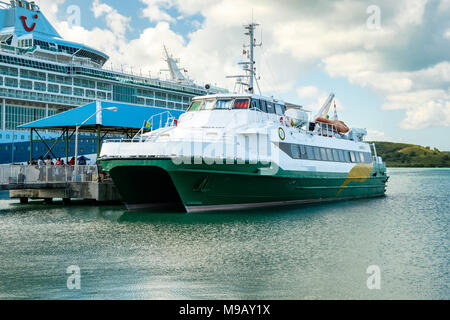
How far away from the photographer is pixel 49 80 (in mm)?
58188

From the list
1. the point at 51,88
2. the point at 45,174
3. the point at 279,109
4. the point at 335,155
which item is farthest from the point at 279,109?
the point at 51,88

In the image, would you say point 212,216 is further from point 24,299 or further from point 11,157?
point 11,157

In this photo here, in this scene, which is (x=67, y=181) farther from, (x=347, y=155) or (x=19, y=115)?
(x=19, y=115)

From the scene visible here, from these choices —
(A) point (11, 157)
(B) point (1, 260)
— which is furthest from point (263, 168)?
(A) point (11, 157)

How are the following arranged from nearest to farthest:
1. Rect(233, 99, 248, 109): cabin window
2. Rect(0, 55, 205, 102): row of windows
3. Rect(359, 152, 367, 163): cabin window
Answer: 1. Rect(233, 99, 248, 109): cabin window
2. Rect(359, 152, 367, 163): cabin window
3. Rect(0, 55, 205, 102): row of windows

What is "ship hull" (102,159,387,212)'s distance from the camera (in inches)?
798

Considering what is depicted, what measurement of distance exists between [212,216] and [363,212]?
7.62 m

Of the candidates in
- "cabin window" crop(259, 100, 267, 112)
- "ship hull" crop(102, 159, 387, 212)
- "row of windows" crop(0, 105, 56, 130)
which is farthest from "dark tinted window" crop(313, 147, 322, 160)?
"row of windows" crop(0, 105, 56, 130)

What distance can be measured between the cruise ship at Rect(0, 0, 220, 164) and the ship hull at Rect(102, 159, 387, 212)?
24.7 meters

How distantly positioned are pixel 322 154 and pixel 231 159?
814cm

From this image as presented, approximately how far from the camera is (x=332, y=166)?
27688 mm

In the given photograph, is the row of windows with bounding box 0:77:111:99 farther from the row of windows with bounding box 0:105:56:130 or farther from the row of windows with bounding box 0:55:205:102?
the row of windows with bounding box 0:105:56:130

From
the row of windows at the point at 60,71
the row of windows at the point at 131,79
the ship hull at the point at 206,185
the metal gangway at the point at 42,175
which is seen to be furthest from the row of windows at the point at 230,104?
the row of windows at the point at 131,79

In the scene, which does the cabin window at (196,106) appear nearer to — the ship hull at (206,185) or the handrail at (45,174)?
the ship hull at (206,185)
